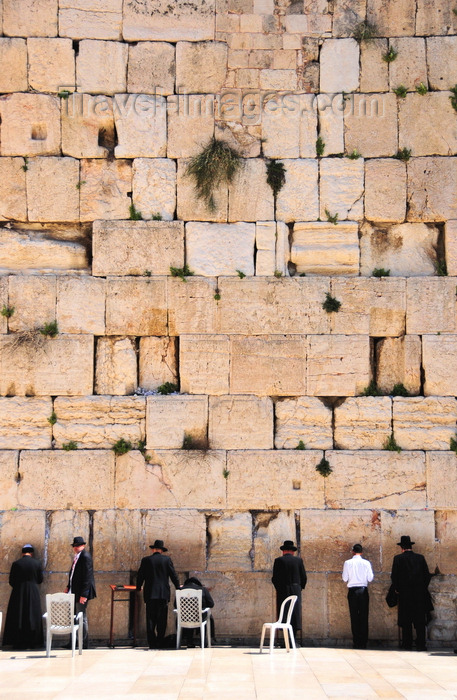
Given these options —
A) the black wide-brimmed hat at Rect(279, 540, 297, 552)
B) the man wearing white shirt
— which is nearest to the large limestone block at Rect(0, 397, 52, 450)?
the black wide-brimmed hat at Rect(279, 540, 297, 552)

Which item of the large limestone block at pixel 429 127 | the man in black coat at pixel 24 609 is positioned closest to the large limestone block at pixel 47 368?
the man in black coat at pixel 24 609


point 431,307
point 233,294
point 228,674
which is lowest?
point 228,674

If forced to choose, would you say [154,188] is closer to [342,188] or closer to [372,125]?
[342,188]

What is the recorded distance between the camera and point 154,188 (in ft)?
36.6

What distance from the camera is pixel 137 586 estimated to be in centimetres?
992

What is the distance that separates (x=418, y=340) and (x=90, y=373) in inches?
155

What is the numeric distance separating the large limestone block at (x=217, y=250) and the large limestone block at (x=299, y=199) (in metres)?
0.51

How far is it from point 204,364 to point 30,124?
144 inches

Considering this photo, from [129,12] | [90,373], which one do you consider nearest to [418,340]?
[90,373]

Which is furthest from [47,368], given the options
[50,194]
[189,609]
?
[189,609]

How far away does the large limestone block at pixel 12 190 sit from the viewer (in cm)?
1114

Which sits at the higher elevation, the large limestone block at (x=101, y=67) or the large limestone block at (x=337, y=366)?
the large limestone block at (x=101, y=67)

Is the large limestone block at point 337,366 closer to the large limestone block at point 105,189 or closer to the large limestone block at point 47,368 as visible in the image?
the large limestone block at point 47,368

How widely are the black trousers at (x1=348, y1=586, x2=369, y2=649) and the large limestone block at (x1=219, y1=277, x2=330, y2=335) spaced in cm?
304
